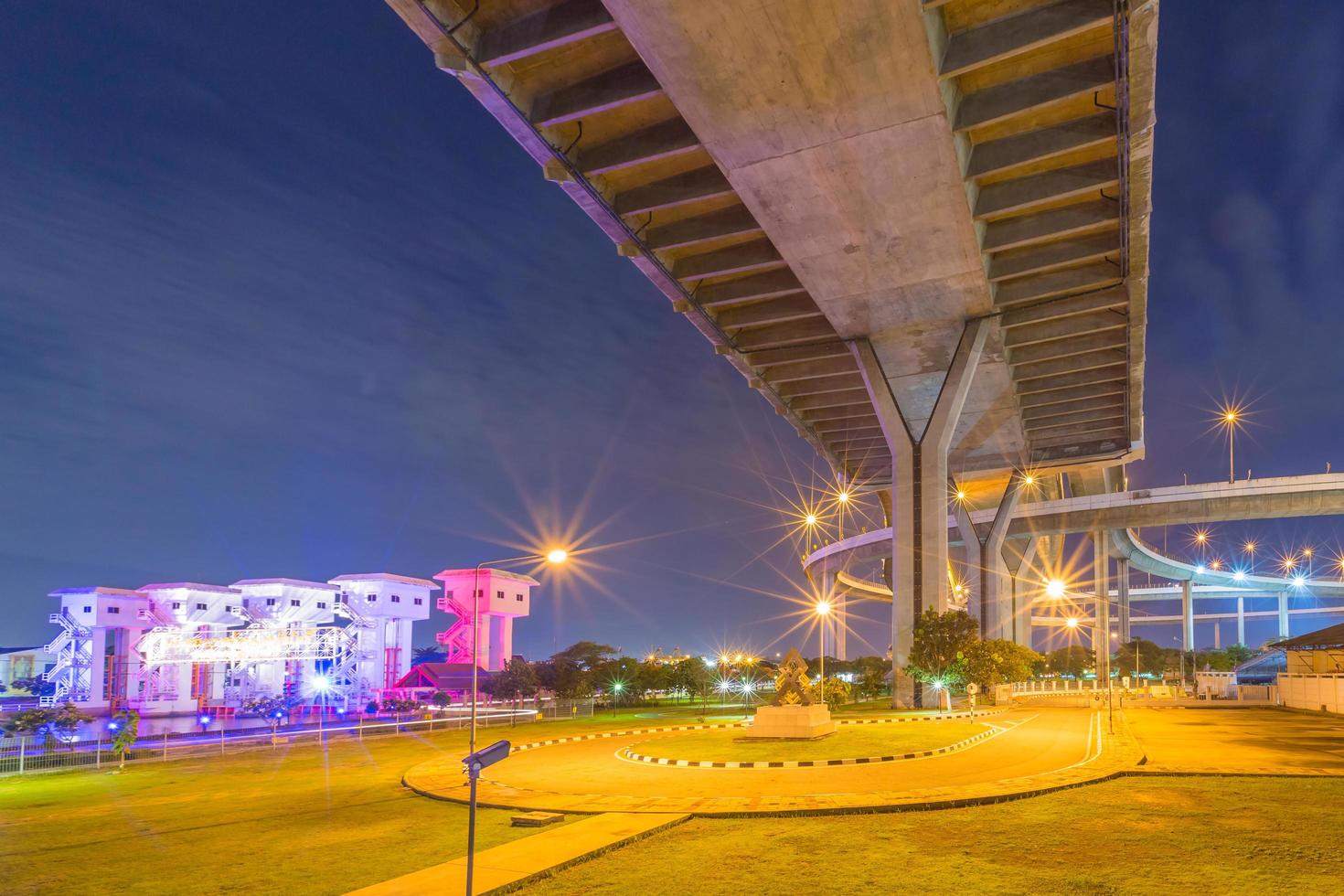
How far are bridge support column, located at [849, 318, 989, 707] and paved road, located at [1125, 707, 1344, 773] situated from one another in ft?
34.9

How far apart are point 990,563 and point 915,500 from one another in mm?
35455

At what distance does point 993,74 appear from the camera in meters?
28.8

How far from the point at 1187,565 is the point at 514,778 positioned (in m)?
135

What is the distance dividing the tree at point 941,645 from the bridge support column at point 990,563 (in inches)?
1398

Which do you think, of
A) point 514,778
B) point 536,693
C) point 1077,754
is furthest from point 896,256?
point 536,693

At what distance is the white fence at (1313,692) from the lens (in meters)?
40.4

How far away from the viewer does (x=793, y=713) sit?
24.4 m

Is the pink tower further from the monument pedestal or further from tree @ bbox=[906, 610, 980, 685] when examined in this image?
the monument pedestal

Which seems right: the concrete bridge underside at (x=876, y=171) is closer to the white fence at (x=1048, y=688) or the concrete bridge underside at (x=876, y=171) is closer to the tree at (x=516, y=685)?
the white fence at (x=1048, y=688)

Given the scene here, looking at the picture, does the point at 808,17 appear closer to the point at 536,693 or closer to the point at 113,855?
the point at 113,855

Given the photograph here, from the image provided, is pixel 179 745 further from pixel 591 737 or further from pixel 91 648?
pixel 91 648

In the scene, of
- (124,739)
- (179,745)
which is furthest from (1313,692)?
(124,739)

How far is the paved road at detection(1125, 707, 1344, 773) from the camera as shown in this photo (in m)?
19.8

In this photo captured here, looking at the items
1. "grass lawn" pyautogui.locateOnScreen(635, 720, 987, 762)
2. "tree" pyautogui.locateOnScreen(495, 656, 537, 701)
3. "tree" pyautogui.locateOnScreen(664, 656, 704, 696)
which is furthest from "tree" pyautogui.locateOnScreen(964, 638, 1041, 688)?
"tree" pyautogui.locateOnScreen(495, 656, 537, 701)
